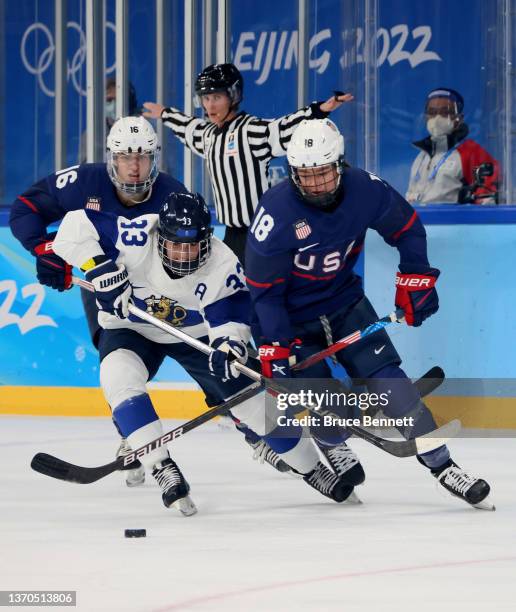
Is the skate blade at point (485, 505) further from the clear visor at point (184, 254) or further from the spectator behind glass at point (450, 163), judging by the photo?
the spectator behind glass at point (450, 163)

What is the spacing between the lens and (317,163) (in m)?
3.91

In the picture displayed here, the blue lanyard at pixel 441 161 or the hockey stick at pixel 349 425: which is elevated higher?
the blue lanyard at pixel 441 161

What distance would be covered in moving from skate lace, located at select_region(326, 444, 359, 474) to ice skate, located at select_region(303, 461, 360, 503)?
28 millimetres

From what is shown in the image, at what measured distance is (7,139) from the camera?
7125mm

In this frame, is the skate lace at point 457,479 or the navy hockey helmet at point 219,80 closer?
the skate lace at point 457,479

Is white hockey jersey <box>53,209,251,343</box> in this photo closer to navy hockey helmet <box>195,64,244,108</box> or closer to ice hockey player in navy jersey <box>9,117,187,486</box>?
ice hockey player in navy jersey <box>9,117,187,486</box>

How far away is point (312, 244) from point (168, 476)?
29.8 inches

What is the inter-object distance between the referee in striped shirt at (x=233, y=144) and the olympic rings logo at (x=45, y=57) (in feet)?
6.61

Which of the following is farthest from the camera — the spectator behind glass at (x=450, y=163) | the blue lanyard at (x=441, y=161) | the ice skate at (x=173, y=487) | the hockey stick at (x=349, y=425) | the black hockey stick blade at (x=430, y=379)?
the blue lanyard at (x=441, y=161)

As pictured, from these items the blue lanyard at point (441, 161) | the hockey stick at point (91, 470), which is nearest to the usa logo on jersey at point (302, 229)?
the hockey stick at point (91, 470)

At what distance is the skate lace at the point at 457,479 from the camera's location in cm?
387

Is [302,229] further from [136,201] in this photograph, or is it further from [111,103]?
[111,103]

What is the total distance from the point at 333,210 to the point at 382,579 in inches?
52.3

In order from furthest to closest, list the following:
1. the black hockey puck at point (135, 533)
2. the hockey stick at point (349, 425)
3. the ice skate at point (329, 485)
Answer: the ice skate at point (329, 485) < the hockey stick at point (349, 425) < the black hockey puck at point (135, 533)
